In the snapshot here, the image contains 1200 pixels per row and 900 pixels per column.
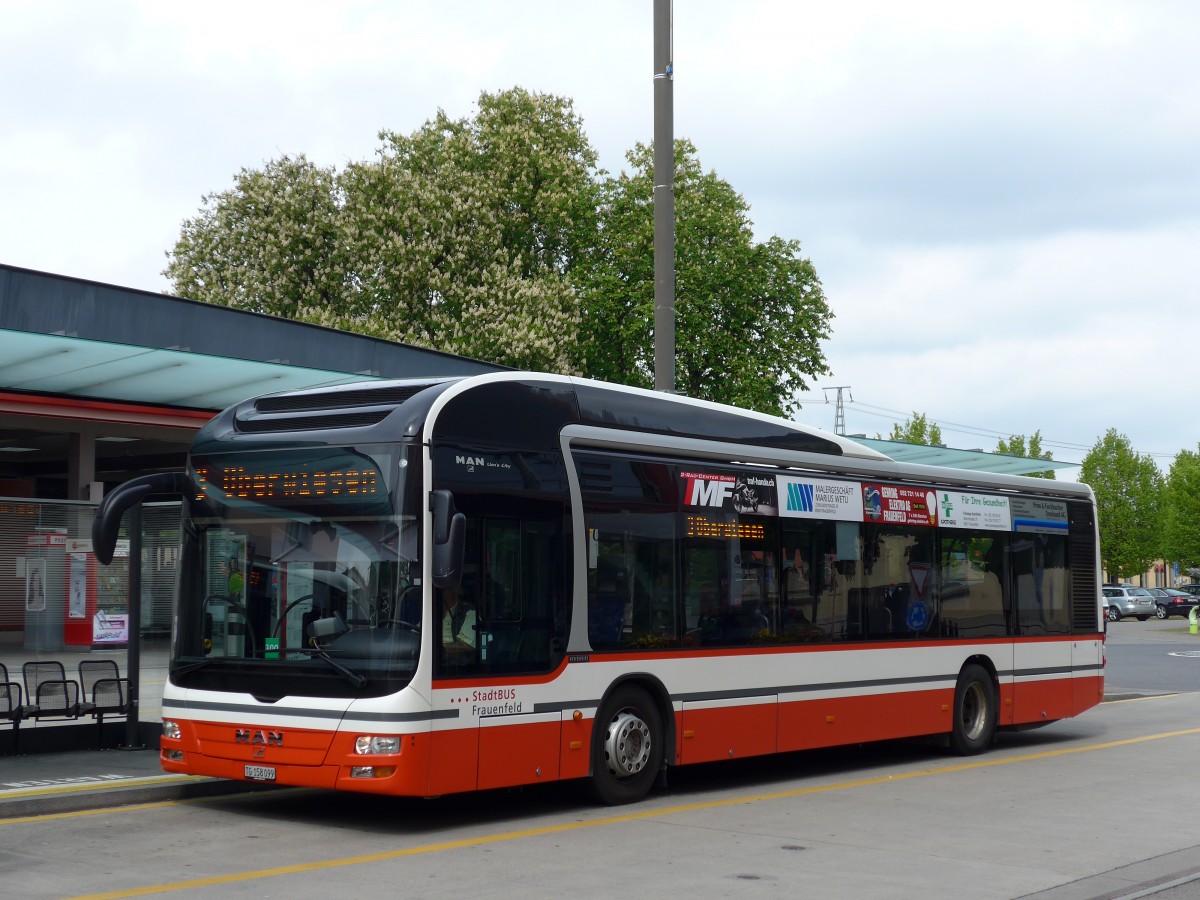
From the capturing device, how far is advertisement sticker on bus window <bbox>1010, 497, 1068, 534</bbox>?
1692 cm

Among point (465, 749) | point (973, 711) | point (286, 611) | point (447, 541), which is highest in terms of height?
point (447, 541)

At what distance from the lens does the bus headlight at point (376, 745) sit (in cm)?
971

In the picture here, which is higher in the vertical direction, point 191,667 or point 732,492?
point 732,492

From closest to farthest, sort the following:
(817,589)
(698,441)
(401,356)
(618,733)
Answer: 1. (618,733)
2. (698,441)
3. (817,589)
4. (401,356)

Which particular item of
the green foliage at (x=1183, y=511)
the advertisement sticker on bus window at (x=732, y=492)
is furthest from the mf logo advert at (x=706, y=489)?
the green foliage at (x=1183, y=511)

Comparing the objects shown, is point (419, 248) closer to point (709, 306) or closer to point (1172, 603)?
point (709, 306)

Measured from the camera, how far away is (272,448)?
1064cm

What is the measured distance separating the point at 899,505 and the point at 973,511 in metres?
1.53

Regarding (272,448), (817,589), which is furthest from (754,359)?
(272,448)

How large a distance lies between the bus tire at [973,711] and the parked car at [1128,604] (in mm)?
58458

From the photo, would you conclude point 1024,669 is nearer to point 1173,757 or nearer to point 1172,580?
point 1173,757

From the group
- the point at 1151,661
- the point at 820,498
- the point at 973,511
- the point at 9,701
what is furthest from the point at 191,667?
the point at 1151,661

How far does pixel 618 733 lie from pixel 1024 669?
6.95 metres

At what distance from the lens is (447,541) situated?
9.70 m
